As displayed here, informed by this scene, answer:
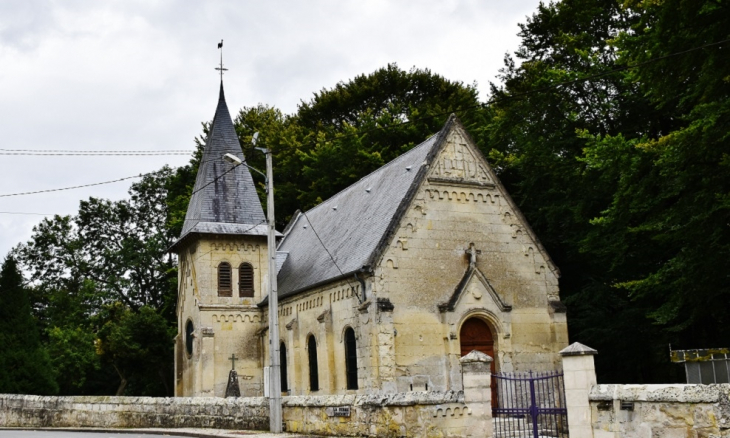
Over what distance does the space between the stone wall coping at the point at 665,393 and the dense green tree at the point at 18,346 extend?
28183 millimetres

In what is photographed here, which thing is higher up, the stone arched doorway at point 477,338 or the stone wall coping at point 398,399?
the stone arched doorway at point 477,338

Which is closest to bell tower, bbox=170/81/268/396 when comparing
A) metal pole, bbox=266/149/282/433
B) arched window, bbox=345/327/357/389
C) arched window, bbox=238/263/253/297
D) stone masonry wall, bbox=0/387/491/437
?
arched window, bbox=238/263/253/297

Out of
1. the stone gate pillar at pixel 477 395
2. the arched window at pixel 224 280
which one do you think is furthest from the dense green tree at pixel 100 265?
the stone gate pillar at pixel 477 395

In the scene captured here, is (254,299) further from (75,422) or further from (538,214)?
(538,214)

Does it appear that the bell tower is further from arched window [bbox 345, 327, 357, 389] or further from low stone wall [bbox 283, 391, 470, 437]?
low stone wall [bbox 283, 391, 470, 437]

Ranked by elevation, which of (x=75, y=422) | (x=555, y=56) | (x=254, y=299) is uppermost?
(x=555, y=56)

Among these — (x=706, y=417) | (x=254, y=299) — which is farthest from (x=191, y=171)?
(x=706, y=417)

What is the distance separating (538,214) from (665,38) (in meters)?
11.6

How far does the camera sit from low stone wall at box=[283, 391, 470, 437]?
14828 mm

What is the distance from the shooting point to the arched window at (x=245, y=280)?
31.4 m

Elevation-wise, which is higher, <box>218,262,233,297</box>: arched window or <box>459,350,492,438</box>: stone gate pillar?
<box>218,262,233,297</box>: arched window

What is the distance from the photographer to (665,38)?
63.9 feet

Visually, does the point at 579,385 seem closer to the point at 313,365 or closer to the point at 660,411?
the point at 660,411

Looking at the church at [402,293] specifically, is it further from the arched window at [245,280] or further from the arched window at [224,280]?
the arched window at [245,280]
